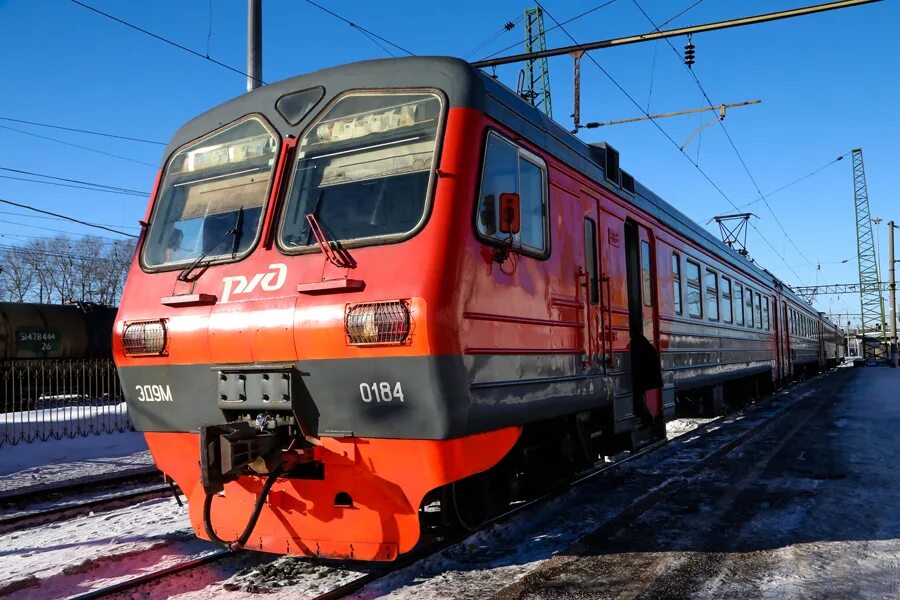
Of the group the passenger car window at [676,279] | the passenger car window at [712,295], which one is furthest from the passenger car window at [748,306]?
the passenger car window at [676,279]

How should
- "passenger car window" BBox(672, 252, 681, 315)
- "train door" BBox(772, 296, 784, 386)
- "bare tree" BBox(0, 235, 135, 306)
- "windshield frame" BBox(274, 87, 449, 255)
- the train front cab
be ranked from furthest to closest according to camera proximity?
"bare tree" BBox(0, 235, 135, 306), "train door" BBox(772, 296, 784, 386), "passenger car window" BBox(672, 252, 681, 315), "windshield frame" BBox(274, 87, 449, 255), the train front cab

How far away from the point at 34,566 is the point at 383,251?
11.7ft

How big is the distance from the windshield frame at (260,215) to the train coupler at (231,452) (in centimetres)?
119

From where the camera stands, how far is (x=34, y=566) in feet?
16.3

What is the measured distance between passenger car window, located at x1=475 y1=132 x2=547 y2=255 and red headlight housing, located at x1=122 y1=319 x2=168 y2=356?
89.5 inches

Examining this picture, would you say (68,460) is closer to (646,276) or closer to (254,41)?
→ (254,41)

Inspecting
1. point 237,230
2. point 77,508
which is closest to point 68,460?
point 77,508

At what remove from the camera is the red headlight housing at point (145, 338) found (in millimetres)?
4605

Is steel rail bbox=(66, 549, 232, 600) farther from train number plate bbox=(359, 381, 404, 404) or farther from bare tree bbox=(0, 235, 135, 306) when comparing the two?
bare tree bbox=(0, 235, 135, 306)

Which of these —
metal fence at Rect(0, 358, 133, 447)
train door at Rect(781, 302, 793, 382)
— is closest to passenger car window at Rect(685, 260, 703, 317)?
train door at Rect(781, 302, 793, 382)

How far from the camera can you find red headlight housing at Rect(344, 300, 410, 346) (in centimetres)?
375

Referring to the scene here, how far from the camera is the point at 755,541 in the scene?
5113 mm

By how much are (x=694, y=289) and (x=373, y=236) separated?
21.9ft

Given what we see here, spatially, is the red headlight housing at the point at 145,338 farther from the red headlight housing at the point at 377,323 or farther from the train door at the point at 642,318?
the train door at the point at 642,318
